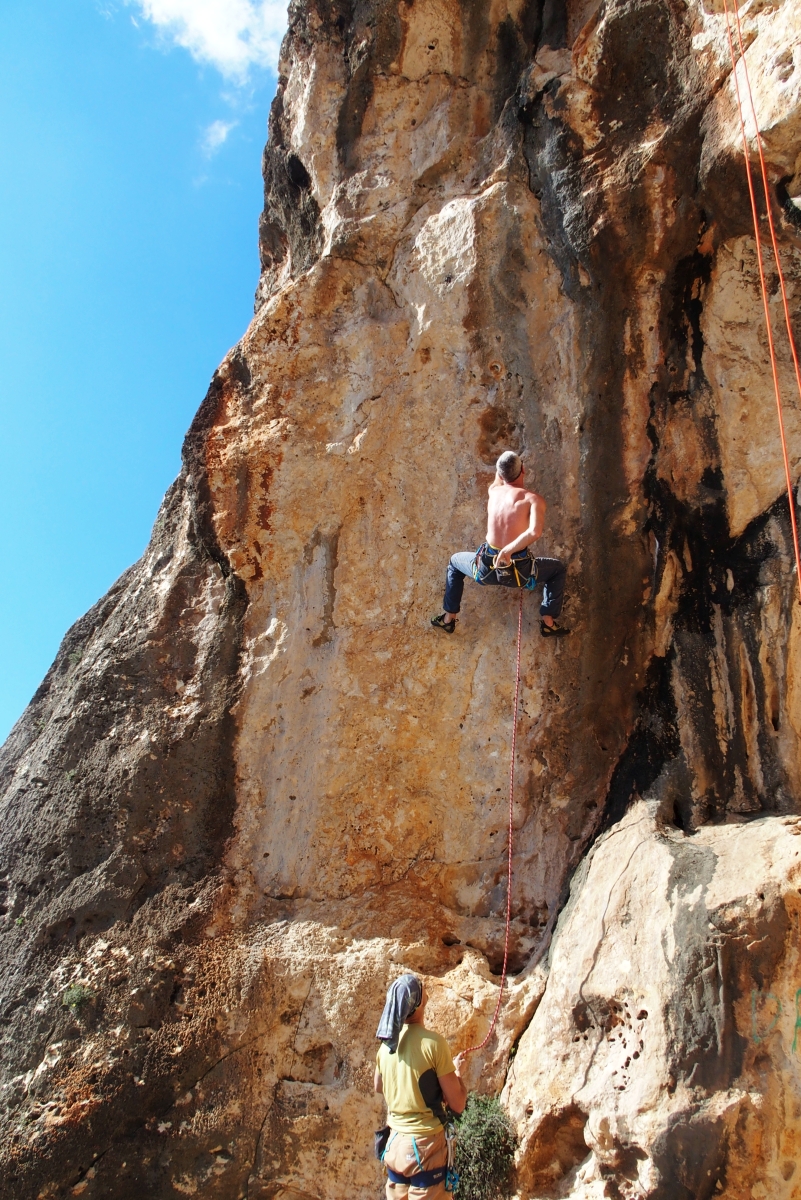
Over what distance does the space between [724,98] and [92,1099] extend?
743 cm

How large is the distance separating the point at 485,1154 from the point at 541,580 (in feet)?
11.2

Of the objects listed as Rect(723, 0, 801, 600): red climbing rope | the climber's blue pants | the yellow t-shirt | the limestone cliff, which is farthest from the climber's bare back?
the yellow t-shirt

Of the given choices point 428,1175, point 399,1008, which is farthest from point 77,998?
point 428,1175

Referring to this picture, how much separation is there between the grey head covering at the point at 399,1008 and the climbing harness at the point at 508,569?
261 cm

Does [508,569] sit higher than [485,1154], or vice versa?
[508,569]

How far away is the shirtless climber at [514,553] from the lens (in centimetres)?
570

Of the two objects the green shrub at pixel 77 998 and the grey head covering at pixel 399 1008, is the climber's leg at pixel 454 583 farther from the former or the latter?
the green shrub at pixel 77 998

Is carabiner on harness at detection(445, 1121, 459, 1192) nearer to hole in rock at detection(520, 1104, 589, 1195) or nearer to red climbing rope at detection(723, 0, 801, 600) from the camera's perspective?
hole in rock at detection(520, 1104, 589, 1195)

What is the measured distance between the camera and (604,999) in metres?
4.62

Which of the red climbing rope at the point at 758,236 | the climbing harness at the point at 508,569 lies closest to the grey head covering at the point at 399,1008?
the climbing harness at the point at 508,569

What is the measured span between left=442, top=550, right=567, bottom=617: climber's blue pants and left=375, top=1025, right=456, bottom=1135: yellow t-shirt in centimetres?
286

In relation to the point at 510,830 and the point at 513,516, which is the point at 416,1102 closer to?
the point at 510,830

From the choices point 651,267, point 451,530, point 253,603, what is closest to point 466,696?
point 451,530

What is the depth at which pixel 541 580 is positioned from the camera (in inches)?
235
